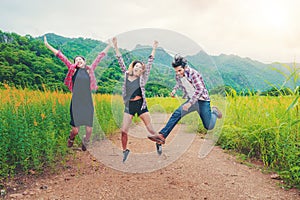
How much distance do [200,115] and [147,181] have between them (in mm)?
2094

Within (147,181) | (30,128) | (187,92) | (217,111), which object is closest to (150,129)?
(187,92)

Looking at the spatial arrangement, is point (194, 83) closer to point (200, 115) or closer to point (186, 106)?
point (186, 106)

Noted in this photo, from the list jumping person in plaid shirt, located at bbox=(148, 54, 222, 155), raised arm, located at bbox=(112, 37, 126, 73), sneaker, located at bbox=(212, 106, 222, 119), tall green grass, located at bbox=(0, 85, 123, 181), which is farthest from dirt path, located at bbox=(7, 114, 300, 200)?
raised arm, located at bbox=(112, 37, 126, 73)

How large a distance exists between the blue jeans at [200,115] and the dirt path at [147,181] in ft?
2.22

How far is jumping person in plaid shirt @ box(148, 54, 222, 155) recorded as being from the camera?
2.35 m

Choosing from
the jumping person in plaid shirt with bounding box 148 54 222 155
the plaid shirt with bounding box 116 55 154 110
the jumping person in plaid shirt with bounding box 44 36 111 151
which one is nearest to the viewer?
the plaid shirt with bounding box 116 55 154 110

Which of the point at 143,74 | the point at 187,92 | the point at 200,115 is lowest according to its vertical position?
the point at 200,115

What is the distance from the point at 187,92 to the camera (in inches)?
98.9

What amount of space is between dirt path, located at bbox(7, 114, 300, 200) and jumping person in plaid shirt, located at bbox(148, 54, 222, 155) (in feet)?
2.71

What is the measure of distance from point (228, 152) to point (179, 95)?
4.43 m

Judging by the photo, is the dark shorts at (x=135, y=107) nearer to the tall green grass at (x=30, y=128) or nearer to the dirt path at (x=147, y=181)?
the dirt path at (x=147, y=181)

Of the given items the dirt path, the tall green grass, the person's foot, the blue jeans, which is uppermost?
the blue jeans

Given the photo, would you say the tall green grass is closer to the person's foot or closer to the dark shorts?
the person's foot

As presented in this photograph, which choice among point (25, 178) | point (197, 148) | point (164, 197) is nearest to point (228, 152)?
point (197, 148)
